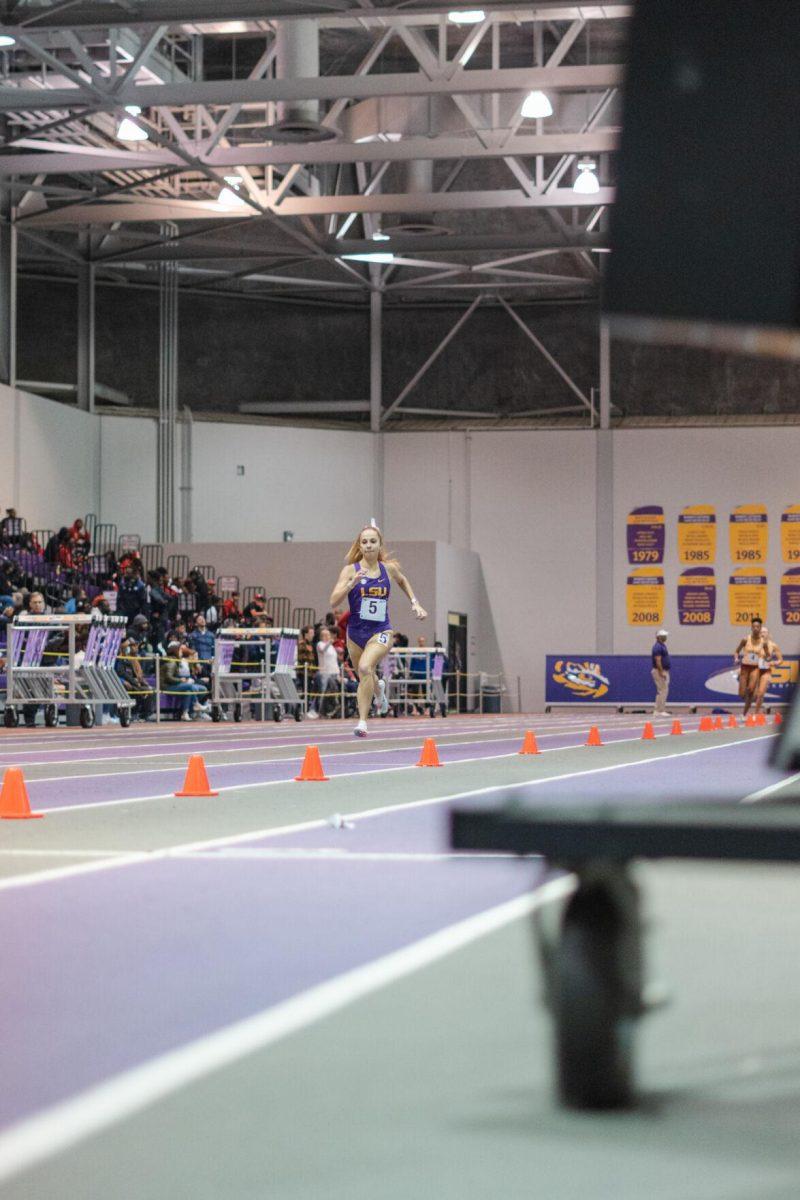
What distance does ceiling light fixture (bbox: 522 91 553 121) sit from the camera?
30969 millimetres

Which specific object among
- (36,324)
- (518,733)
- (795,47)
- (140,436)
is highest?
(36,324)

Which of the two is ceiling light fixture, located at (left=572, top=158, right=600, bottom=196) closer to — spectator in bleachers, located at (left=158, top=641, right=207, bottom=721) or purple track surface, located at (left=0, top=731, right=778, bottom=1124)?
spectator in bleachers, located at (left=158, top=641, right=207, bottom=721)

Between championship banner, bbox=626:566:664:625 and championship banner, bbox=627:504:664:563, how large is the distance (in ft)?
1.17

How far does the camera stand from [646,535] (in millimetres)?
46844

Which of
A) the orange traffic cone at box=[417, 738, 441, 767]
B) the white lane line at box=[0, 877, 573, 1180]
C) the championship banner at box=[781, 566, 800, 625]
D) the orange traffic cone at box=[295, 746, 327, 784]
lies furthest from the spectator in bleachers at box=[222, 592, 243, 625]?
the white lane line at box=[0, 877, 573, 1180]

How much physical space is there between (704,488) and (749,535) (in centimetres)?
168

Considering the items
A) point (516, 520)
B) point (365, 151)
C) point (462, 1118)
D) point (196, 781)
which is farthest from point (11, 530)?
point (462, 1118)

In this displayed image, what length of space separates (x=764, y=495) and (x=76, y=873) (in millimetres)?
41957

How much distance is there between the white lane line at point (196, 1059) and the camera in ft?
8.50

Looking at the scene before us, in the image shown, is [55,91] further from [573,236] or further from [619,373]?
[619,373]

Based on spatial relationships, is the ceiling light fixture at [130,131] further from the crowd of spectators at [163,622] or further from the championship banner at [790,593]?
the championship banner at [790,593]

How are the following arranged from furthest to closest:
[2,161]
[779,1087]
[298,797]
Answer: [2,161]
[298,797]
[779,1087]

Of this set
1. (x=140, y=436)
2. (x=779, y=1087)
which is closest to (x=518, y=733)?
(x=779, y=1087)

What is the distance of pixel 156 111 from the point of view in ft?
112
